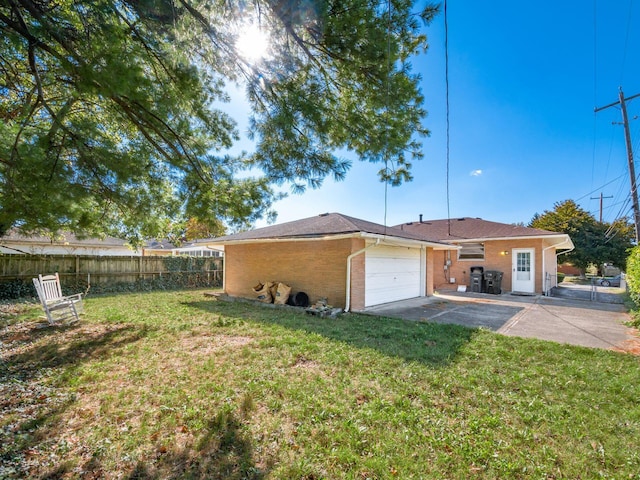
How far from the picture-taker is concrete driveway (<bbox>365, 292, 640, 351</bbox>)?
249 inches

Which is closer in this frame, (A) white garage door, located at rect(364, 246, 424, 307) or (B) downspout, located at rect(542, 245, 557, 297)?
(A) white garage door, located at rect(364, 246, 424, 307)

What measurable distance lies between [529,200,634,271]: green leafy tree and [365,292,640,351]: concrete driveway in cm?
1809

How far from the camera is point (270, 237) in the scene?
1073 centimetres

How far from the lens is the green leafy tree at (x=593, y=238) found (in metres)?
24.1

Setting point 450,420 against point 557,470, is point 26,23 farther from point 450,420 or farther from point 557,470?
point 557,470

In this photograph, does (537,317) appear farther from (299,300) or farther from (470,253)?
(470,253)

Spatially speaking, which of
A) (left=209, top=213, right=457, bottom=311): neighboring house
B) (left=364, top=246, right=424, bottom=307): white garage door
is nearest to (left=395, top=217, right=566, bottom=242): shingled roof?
(left=364, top=246, right=424, bottom=307): white garage door

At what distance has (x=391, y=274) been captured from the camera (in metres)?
10.9

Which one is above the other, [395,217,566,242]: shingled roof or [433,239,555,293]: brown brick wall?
[395,217,566,242]: shingled roof

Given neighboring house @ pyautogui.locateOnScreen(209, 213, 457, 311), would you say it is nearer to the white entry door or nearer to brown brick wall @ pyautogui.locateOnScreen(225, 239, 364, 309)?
brown brick wall @ pyautogui.locateOnScreen(225, 239, 364, 309)

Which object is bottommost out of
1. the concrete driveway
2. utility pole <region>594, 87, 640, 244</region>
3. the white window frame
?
the concrete driveway

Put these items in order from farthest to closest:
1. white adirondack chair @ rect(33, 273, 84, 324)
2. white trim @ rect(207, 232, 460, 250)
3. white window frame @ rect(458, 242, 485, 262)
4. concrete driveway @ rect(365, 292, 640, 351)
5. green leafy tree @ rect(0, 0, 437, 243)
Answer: white window frame @ rect(458, 242, 485, 262) < white trim @ rect(207, 232, 460, 250) < white adirondack chair @ rect(33, 273, 84, 324) < concrete driveway @ rect(365, 292, 640, 351) < green leafy tree @ rect(0, 0, 437, 243)

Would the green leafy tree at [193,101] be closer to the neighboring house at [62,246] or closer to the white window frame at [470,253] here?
the neighboring house at [62,246]

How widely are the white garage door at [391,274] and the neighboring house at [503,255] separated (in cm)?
329
